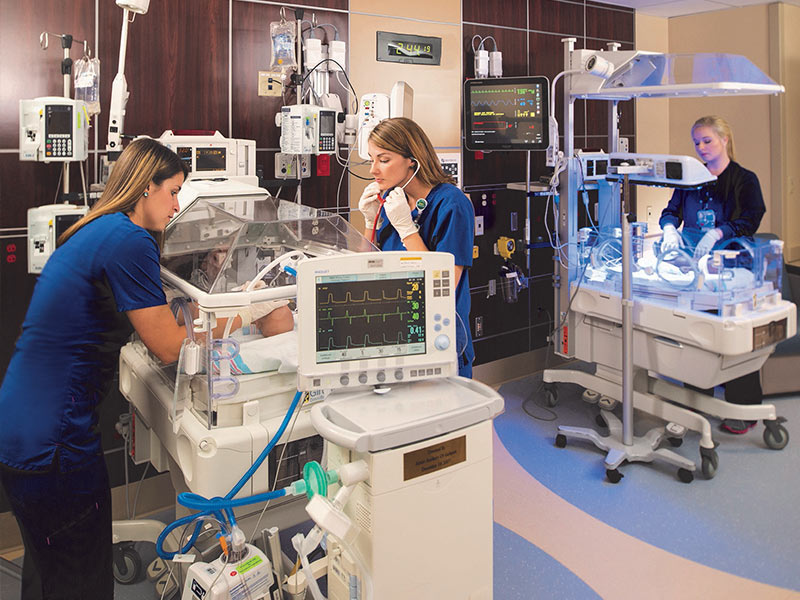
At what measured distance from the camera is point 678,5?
19.1 feet

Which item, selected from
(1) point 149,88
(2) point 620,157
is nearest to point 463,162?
(2) point 620,157

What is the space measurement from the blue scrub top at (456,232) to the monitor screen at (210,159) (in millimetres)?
1072

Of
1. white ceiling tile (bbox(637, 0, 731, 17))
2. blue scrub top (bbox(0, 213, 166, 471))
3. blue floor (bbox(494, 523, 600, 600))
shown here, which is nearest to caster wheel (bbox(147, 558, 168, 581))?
blue scrub top (bbox(0, 213, 166, 471))

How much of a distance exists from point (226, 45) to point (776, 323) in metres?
3.10

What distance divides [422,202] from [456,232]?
188 millimetres

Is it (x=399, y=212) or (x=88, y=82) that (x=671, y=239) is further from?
(x=88, y=82)

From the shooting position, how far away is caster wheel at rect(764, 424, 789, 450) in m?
3.94

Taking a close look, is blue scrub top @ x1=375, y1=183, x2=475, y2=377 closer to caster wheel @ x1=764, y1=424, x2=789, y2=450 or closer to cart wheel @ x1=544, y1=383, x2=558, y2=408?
cart wheel @ x1=544, y1=383, x2=558, y2=408

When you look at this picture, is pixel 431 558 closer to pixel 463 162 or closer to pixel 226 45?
pixel 226 45

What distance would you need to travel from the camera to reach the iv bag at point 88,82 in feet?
9.95

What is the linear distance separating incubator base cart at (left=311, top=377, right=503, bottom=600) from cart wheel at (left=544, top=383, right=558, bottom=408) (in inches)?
108

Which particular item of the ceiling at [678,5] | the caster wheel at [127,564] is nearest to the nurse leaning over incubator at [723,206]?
the ceiling at [678,5]

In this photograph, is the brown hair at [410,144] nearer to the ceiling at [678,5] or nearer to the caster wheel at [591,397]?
the caster wheel at [591,397]

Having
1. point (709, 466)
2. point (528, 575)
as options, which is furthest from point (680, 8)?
point (528, 575)
